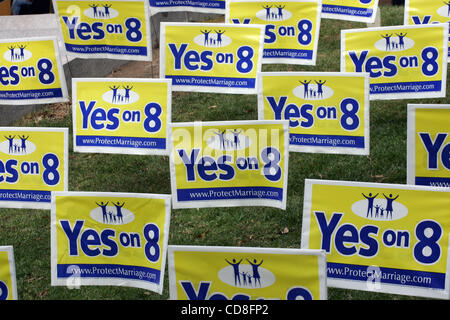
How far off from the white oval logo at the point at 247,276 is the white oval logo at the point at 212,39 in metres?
4.43

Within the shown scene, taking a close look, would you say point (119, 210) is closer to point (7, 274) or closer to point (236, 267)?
point (7, 274)

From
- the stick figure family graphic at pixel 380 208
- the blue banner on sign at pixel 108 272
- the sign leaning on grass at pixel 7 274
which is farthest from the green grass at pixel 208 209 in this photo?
the sign leaning on grass at pixel 7 274

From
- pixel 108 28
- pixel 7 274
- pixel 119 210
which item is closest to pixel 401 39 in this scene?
pixel 108 28

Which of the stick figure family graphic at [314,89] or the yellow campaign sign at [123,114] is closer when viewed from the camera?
the stick figure family graphic at [314,89]

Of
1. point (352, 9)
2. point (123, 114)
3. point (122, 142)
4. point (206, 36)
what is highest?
point (352, 9)

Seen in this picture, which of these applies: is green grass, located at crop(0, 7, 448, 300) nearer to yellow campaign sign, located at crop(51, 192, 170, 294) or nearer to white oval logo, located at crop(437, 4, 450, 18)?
yellow campaign sign, located at crop(51, 192, 170, 294)

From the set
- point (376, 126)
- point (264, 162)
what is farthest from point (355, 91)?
point (376, 126)

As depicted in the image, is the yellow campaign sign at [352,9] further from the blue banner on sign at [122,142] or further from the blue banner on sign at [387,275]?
the blue banner on sign at [387,275]

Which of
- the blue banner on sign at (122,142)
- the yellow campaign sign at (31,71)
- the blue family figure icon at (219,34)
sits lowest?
the blue banner on sign at (122,142)

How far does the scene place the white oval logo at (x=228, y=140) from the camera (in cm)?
784

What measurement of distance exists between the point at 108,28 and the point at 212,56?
1769mm

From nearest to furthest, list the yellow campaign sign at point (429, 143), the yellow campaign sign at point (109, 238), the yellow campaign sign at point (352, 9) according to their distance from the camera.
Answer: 1. the yellow campaign sign at point (109, 238)
2. the yellow campaign sign at point (429, 143)
3. the yellow campaign sign at point (352, 9)

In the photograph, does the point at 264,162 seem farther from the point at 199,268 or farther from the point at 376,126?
the point at 376,126

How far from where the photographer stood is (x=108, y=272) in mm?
7109
